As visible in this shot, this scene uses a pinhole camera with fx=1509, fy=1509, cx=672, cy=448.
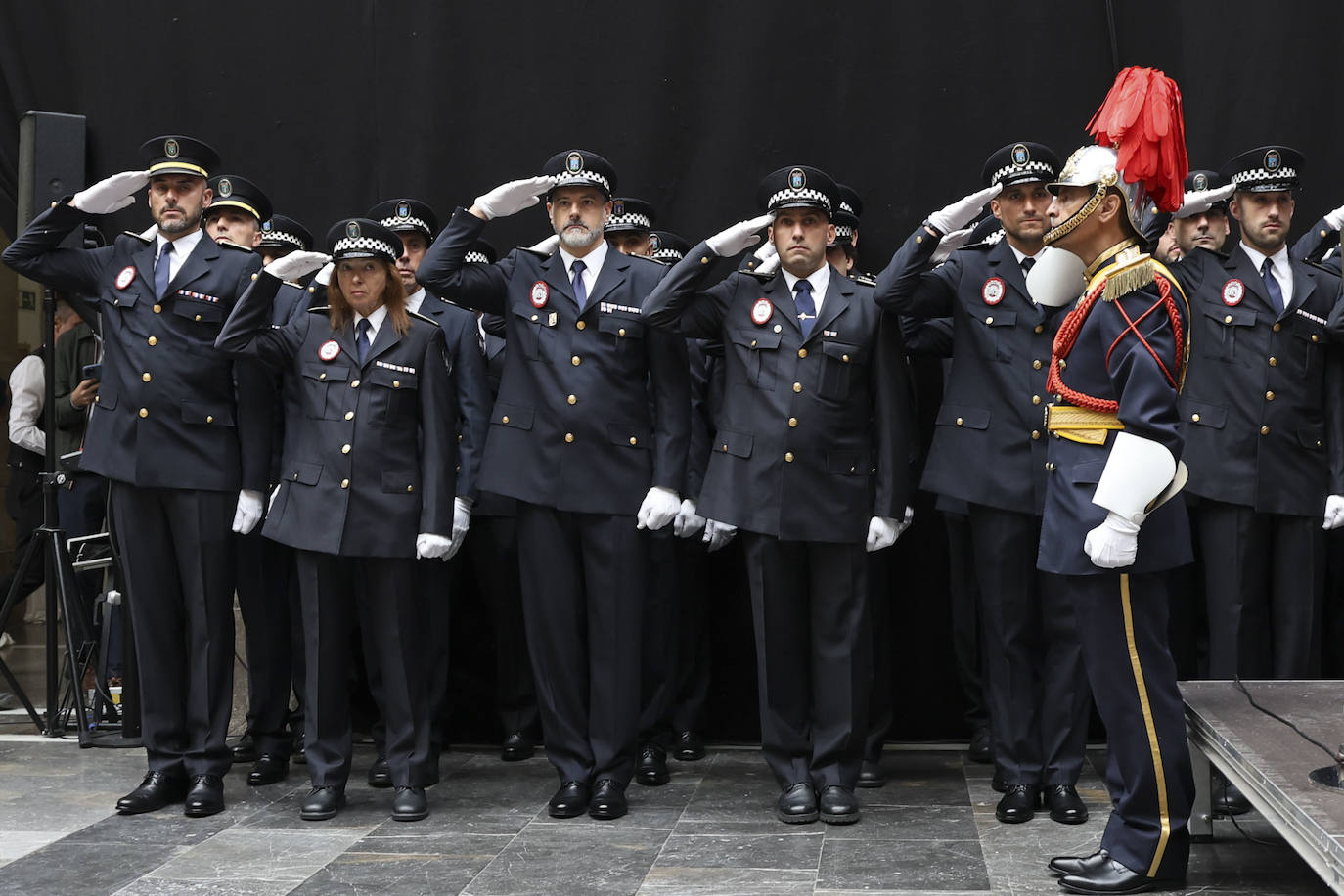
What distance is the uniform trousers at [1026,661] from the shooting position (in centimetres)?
437

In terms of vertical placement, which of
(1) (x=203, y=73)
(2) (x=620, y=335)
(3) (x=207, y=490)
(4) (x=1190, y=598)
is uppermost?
(1) (x=203, y=73)

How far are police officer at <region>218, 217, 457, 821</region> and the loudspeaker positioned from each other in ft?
4.58

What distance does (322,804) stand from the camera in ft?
14.9

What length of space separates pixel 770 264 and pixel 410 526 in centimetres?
136

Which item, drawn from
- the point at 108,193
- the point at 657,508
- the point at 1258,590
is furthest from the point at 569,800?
the point at 108,193

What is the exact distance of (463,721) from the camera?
579 cm

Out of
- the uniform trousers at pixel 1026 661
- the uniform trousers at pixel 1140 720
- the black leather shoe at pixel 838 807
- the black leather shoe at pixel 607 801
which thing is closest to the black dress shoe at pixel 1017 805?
the uniform trousers at pixel 1026 661


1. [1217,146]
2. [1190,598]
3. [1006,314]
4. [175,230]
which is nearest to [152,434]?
[175,230]

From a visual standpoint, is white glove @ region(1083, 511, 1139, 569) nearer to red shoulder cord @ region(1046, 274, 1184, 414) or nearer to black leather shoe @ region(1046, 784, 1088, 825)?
red shoulder cord @ region(1046, 274, 1184, 414)

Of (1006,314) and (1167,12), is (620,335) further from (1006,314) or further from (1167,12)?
(1167,12)

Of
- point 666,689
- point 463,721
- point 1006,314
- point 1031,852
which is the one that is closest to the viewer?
point 1031,852

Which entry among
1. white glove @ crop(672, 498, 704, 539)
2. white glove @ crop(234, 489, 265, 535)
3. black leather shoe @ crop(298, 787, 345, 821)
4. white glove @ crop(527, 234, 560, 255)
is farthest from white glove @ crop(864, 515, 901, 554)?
white glove @ crop(234, 489, 265, 535)

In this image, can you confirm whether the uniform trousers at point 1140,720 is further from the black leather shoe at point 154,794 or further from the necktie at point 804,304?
the black leather shoe at point 154,794

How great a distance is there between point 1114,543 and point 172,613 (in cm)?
298
